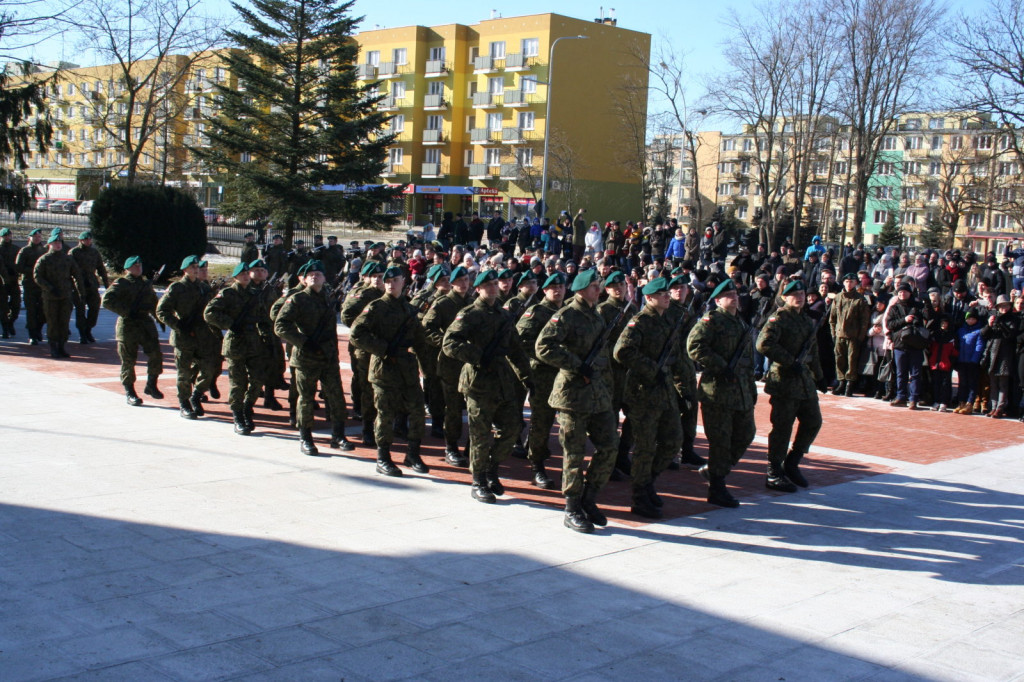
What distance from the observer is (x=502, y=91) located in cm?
6103

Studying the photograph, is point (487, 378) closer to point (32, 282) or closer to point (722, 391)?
point (722, 391)

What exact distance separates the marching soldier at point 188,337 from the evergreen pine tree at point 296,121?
77.2 feet

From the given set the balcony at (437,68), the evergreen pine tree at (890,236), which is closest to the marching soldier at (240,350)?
the evergreen pine tree at (890,236)

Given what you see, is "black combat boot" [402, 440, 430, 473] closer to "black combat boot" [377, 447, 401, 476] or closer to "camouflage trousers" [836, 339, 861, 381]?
"black combat boot" [377, 447, 401, 476]

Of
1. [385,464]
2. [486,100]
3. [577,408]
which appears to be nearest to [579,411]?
[577,408]

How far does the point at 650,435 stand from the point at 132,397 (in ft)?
23.0

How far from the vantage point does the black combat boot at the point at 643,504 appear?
26.1ft

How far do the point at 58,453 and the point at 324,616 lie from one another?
4860mm

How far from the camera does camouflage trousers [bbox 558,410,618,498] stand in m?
7.40

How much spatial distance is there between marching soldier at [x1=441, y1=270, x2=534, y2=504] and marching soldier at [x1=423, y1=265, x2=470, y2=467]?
0.96 metres

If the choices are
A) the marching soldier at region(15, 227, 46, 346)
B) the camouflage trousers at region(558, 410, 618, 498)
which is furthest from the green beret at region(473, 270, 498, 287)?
the marching soldier at region(15, 227, 46, 346)

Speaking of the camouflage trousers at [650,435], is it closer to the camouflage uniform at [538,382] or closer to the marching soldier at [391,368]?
the camouflage uniform at [538,382]

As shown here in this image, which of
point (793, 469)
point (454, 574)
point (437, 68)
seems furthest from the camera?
point (437, 68)

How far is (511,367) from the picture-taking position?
9.45 metres
